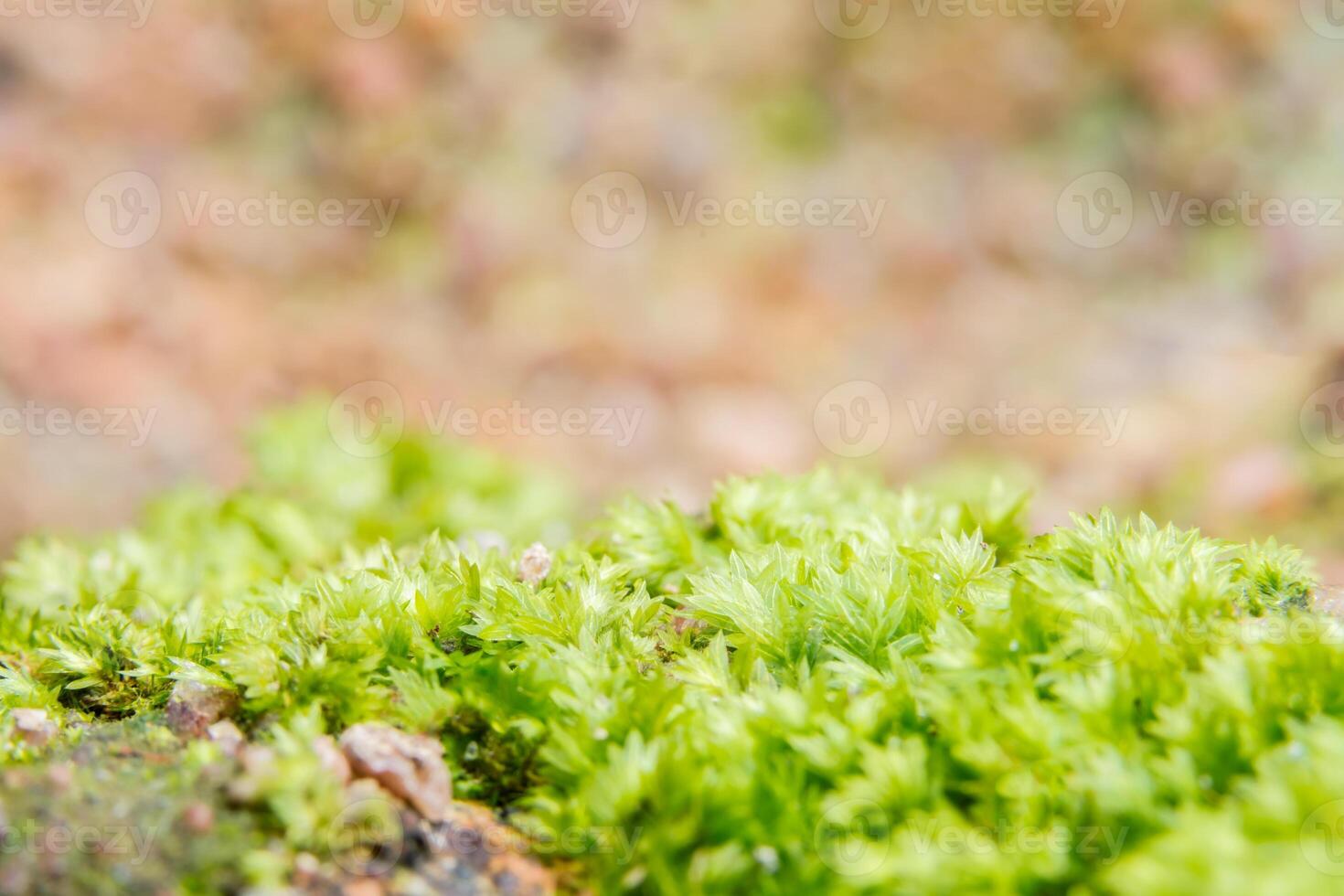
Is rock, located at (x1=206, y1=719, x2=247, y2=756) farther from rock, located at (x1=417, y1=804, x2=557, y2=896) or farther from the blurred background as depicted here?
the blurred background

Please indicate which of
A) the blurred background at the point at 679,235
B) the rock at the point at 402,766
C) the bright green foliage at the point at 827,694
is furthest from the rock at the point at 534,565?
the blurred background at the point at 679,235

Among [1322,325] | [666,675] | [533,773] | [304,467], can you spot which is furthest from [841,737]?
[1322,325]

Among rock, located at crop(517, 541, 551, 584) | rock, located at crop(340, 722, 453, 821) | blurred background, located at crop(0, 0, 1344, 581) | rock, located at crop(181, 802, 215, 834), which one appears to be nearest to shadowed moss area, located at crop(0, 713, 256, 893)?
rock, located at crop(181, 802, 215, 834)

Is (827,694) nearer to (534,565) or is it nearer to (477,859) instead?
(477,859)

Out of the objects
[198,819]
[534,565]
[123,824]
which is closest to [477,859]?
[198,819]

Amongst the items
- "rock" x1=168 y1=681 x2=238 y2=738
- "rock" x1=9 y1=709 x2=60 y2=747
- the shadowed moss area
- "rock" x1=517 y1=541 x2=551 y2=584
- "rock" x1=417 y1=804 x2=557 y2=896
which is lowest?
"rock" x1=9 y1=709 x2=60 y2=747
